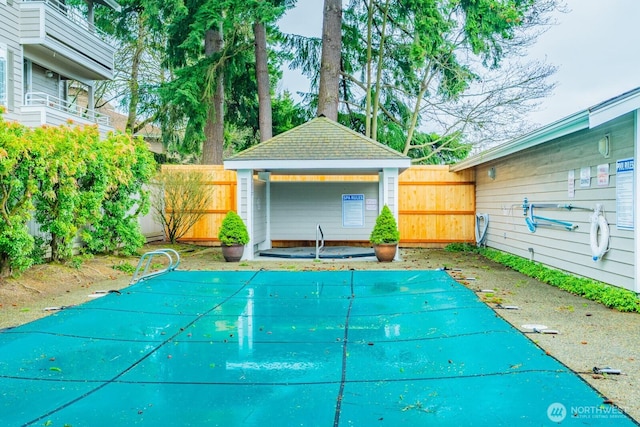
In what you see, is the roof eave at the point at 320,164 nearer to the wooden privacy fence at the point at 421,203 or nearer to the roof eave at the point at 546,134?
the roof eave at the point at 546,134

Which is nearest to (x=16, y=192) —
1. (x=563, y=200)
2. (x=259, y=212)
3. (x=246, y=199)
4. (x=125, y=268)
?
(x=125, y=268)

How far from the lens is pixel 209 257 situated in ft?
39.5

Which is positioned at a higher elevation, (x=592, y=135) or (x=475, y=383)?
(x=592, y=135)

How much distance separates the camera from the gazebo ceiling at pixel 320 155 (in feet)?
37.0

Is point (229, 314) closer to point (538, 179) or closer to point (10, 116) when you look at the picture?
point (538, 179)

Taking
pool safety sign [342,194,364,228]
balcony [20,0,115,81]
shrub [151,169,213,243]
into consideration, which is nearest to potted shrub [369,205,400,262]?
pool safety sign [342,194,364,228]

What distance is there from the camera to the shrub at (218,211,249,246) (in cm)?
1110

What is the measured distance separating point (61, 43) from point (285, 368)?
12376mm

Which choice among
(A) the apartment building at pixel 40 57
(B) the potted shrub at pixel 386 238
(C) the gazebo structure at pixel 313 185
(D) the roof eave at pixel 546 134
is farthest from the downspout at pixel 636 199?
(A) the apartment building at pixel 40 57

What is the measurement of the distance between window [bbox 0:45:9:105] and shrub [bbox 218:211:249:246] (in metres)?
5.61

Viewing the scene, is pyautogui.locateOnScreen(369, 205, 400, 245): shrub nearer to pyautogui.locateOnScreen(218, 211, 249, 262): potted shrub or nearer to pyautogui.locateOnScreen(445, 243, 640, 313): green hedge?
pyautogui.locateOnScreen(445, 243, 640, 313): green hedge

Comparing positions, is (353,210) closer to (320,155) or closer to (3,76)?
(320,155)

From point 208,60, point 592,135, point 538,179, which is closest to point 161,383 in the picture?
point 592,135

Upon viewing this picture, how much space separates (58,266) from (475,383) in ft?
24.5
